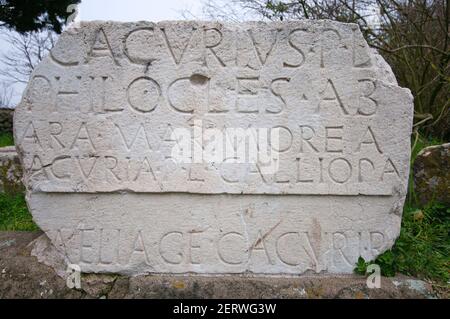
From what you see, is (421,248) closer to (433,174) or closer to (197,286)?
(433,174)

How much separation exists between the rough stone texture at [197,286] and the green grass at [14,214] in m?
0.89

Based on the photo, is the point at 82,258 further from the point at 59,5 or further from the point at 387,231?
the point at 59,5

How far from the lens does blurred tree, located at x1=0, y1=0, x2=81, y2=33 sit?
747cm

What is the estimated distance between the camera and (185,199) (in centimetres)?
221

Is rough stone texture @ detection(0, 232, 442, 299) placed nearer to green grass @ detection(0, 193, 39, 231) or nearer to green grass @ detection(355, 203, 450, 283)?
green grass @ detection(355, 203, 450, 283)

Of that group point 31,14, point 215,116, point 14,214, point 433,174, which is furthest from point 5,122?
point 433,174

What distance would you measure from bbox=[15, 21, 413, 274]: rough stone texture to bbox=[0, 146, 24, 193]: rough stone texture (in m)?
1.60

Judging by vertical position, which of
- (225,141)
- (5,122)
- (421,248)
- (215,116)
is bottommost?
(421,248)

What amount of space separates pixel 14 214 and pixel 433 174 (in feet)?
12.8

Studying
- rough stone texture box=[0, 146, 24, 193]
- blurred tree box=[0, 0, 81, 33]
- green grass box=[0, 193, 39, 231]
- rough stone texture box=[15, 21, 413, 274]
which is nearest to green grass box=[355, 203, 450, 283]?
rough stone texture box=[15, 21, 413, 274]

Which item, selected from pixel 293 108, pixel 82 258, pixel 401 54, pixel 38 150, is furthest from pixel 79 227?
pixel 401 54

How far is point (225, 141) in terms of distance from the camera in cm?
221

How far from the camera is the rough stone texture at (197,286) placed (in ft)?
6.87

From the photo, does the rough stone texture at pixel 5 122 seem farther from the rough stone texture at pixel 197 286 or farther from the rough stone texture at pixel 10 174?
the rough stone texture at pixel 197 286
